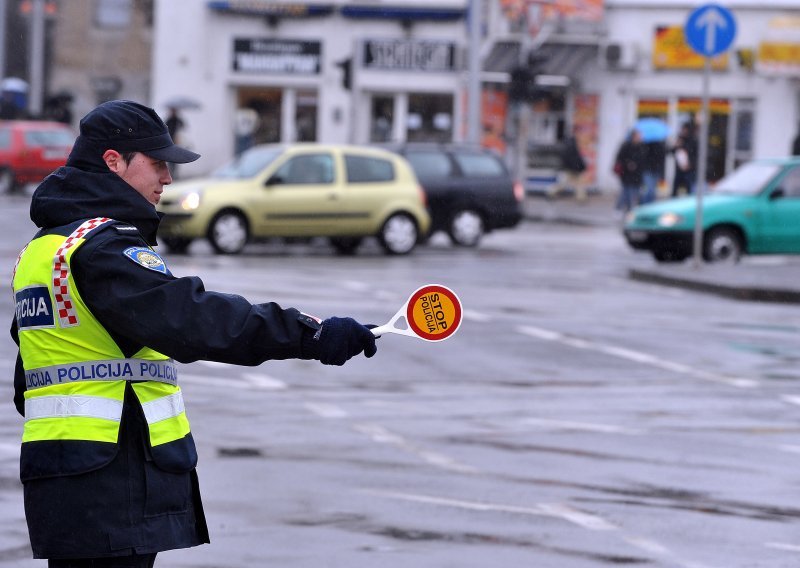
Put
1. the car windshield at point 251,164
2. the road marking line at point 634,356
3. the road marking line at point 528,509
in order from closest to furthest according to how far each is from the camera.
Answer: the road marking line at point 528,509, the road marking line at point 634,356, the car windshield at point 251,164

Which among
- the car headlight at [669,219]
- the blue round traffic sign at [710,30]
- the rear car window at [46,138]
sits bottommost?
the car headlight at [669,219]

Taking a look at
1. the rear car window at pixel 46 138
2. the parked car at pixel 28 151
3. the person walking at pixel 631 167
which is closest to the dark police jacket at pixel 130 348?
the person walking at pixel 631 167

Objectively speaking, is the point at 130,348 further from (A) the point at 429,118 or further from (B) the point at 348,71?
(A) the point at 429,118

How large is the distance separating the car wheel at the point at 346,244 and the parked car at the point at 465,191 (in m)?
2.30

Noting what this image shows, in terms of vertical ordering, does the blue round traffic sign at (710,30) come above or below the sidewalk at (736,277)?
above

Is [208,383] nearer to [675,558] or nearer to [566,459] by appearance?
[566,459]

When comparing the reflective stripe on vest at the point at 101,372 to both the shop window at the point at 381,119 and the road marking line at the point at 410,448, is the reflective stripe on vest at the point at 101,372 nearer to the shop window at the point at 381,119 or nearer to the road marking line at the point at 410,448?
the road marking line at the point at 410,448

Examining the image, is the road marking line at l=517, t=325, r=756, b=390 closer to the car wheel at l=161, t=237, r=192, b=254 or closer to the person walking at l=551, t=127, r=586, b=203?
the car wheel at l=161, t=237, r=192, b=254

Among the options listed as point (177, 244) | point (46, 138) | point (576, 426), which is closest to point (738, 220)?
point (177, 244)

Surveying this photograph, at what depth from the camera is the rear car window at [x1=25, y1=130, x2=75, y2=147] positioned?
37781 mm

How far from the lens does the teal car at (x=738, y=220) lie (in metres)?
22.2

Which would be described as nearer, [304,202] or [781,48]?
[304,202]

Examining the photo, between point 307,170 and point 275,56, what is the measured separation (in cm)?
2654

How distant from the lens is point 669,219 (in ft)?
73.6
